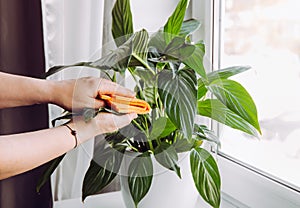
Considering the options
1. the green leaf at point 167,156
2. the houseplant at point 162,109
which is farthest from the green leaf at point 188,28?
the green leaf at point 167,156

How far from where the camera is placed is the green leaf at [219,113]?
91cm

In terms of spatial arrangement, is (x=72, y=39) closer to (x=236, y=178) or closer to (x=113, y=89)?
(x=113, y=89)

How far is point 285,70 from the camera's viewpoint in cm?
110

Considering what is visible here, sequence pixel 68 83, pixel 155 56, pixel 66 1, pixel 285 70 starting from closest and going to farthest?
pixel 155 56
pixel 68 83
pixel 285 70
pixel 66 1

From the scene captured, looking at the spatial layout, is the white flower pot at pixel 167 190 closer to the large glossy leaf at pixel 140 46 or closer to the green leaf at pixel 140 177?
the green leaf at pixel 140 177

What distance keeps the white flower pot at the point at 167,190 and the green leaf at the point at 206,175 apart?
1.0 inches

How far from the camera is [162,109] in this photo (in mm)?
896

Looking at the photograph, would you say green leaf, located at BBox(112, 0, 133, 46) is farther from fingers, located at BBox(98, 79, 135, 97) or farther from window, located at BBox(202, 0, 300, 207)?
window, located at BBox(202, 0, 300, 207)

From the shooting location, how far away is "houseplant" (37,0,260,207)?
0.85m

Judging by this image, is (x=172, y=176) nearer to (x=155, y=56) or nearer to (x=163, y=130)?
(x=163, y=130)

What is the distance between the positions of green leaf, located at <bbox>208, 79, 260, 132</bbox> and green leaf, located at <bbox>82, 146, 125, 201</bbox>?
0.66ft

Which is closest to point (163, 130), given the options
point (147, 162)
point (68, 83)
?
point (147, 162)

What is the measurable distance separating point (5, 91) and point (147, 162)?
0.35 meters

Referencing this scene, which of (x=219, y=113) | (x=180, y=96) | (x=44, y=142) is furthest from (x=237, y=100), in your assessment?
(x=44, y=142)
